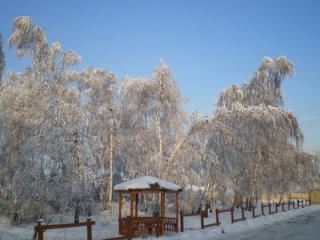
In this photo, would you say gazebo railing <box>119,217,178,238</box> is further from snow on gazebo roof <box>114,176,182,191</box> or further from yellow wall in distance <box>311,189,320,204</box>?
yellow wall in distance <box>311,189,320,204</box>

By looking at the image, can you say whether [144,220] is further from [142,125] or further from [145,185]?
[142,125]

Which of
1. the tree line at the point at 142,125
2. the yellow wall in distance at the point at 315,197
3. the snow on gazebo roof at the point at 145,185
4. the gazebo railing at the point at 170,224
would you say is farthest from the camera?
the yellow wall in distance at the point at 315,197

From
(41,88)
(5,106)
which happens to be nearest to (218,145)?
(41,88)

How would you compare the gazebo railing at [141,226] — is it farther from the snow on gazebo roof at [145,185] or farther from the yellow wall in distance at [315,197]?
A: the yellow wall in distance at [315,197]

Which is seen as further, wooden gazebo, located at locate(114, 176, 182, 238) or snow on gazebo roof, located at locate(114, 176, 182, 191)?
snow on gazebo roof, located at locate(114, 176, 182, 191)

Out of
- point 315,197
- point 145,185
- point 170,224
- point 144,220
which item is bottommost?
point 315,197

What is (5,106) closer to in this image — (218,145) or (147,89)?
(147,89)

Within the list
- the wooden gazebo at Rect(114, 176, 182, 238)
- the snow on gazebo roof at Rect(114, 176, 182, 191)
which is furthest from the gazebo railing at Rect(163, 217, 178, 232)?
the snow on gazebo roof at Rect(114, 176, 182, 191)

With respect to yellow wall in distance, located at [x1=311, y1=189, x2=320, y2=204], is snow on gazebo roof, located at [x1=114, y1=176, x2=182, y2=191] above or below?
above

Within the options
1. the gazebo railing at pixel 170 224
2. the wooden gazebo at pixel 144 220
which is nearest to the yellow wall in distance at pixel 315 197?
the gazebo railing at pixel 170 224

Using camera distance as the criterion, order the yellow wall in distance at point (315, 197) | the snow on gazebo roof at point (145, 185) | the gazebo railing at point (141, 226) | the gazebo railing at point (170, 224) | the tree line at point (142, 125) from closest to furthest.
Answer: the gazebo railing at point (141, 226) → the snow on gazebo roof at point (145, 185) → the gazebo railing at point (170, 224) → the tree line at point (142, 125) → the yellow wall in distance at point (315, 197)

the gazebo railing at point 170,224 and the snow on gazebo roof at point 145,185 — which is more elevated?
the snow on gazebo roof at point 145,185

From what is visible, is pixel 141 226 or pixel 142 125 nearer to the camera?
pixel 141 226

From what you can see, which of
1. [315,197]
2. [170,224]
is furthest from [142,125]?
[315,197]
